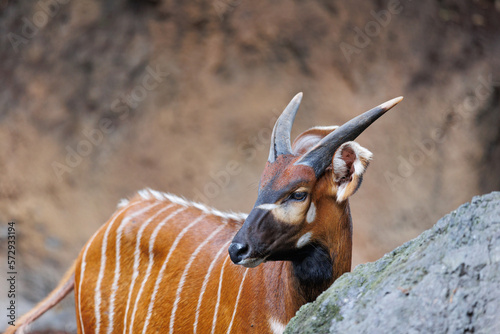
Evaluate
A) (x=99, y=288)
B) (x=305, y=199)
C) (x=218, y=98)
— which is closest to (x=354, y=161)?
(x=305, y=199)

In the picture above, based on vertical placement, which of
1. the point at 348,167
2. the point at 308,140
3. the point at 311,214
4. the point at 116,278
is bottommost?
the point at 116,278

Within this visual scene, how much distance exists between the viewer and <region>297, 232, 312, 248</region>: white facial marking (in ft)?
9.37

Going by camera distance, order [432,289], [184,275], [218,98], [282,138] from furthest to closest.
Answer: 1. [218,98]
2. [184,275]
3. [282,138]
4. [432,289]

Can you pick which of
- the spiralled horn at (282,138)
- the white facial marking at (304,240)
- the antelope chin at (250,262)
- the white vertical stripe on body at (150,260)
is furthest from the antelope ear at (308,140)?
the white vertical stripe on body at (150,260)

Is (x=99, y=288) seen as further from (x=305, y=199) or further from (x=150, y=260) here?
(x=305, y=199)

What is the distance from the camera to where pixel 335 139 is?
9.35 feet

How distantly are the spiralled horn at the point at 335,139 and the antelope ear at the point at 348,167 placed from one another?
0.04 m

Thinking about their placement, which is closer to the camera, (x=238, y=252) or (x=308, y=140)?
(x=238, y=252)

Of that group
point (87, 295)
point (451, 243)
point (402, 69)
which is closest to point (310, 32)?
point (402, 69)

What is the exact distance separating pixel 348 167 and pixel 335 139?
150mm

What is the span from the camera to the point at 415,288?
1.54 meters

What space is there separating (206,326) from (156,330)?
1.31 feet

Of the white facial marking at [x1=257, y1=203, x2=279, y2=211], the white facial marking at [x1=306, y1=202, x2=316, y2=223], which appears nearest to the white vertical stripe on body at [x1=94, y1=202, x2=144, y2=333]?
the white facial marking at [x1=257, y1=203, x2=279, y2=211]

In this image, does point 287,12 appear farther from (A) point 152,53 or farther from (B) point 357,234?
(B) point 357,234
